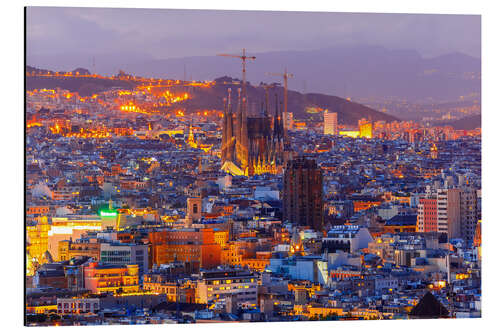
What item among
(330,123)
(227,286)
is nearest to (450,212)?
(330,123)

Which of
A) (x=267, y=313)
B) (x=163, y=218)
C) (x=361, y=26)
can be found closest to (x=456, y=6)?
(x=361, y=26)

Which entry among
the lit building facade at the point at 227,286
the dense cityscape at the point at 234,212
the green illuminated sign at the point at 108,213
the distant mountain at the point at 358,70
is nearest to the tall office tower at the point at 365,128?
the dense cityscape at the point at 234,212

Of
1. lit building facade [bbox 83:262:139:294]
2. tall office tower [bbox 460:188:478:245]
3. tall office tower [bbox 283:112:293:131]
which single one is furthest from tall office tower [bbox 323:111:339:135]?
lit building facade [bbox 83:262:139:294]

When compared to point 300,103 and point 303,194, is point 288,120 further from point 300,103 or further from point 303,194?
point 300,103

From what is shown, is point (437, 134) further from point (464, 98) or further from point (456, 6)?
point (456, 6)

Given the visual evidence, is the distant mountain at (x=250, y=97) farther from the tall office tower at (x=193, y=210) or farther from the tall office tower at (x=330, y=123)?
the tall office tower at (x=193, y=210)

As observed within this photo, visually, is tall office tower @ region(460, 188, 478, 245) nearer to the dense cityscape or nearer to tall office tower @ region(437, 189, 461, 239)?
the dense cityscape

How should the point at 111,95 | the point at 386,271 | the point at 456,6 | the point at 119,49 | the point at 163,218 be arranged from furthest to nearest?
the point at 163,218, the point at 111,95, the point at 386,271, the point at 119,49, the point at 456,6
